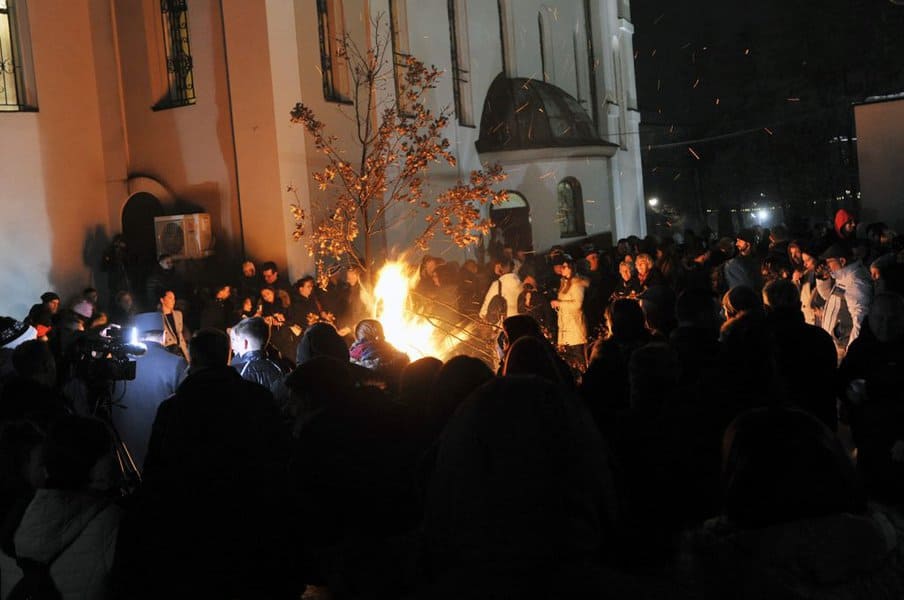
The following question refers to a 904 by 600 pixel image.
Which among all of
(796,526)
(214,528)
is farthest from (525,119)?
(796,526)

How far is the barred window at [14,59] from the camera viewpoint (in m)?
17.0

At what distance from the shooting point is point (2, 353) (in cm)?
831

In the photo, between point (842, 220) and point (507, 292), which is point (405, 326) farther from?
point (842, 220)

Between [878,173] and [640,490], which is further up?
[878,173]

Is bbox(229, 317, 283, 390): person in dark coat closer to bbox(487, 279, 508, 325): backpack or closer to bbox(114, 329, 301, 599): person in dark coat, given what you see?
bbox(114, 329, 301, 599): person in dark coat

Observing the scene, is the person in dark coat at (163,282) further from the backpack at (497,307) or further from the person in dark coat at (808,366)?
the person in dark coat at (808,366)

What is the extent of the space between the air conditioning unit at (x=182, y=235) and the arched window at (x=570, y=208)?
14.2m

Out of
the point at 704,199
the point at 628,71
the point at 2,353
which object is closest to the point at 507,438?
the point at 2,353

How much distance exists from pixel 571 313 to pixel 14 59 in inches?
415

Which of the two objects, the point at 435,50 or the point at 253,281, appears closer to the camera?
the point at 253,281

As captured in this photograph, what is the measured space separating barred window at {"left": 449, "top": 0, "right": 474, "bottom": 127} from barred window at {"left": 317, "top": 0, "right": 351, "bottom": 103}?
6.66 meters

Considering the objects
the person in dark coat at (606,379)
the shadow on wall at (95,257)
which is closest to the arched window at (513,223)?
the shadow on wall at (95,257)

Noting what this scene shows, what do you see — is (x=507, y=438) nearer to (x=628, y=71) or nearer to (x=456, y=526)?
(x=456, y=526)

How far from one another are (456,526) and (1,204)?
51.3 ft
